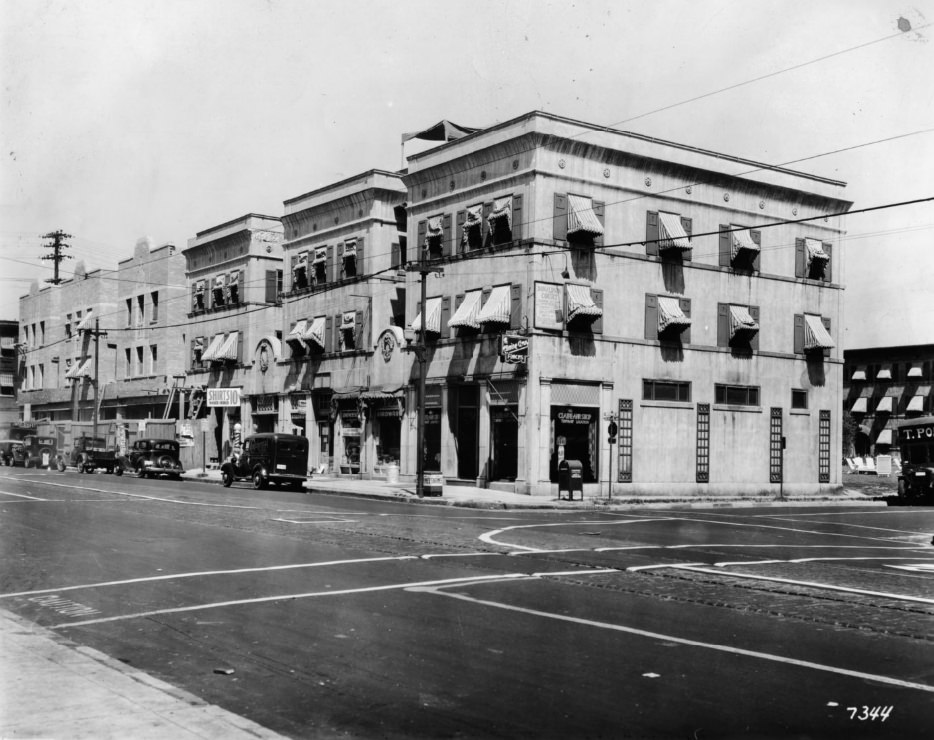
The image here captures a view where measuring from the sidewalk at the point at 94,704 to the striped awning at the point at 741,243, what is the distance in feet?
126

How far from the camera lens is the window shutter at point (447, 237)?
42.0 m

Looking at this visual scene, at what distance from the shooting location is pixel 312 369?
170ft

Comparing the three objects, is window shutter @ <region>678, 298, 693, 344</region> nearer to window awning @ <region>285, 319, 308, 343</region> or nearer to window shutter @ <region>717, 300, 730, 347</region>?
window shutter @ <region>717, 300, 730, 347</region>

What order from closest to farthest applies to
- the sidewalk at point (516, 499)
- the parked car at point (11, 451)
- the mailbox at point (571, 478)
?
the sidewalk at point (516, 499), the mailbox at point (571, 478), the parked car at point (11, 451)

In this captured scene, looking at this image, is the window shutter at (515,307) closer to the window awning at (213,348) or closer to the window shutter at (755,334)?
the window shutter at (755,334)

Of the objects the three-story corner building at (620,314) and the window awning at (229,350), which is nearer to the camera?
the three-story corner building at (620,314)

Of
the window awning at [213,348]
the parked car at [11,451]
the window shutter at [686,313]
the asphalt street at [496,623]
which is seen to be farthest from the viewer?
the parked car at [11,451]

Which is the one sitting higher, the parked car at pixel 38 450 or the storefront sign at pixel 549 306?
the storefront sign at pixel 549 306

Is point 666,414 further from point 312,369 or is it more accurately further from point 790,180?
point 312,369

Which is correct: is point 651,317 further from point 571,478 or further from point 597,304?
point 571,478

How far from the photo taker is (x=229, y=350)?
193 ft

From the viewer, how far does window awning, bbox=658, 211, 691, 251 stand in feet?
134

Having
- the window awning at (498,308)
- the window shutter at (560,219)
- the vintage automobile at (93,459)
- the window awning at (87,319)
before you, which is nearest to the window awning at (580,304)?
the window shutter at (560,219)

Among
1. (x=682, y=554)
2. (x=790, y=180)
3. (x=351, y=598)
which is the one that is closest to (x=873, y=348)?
(x=790, y=180)
